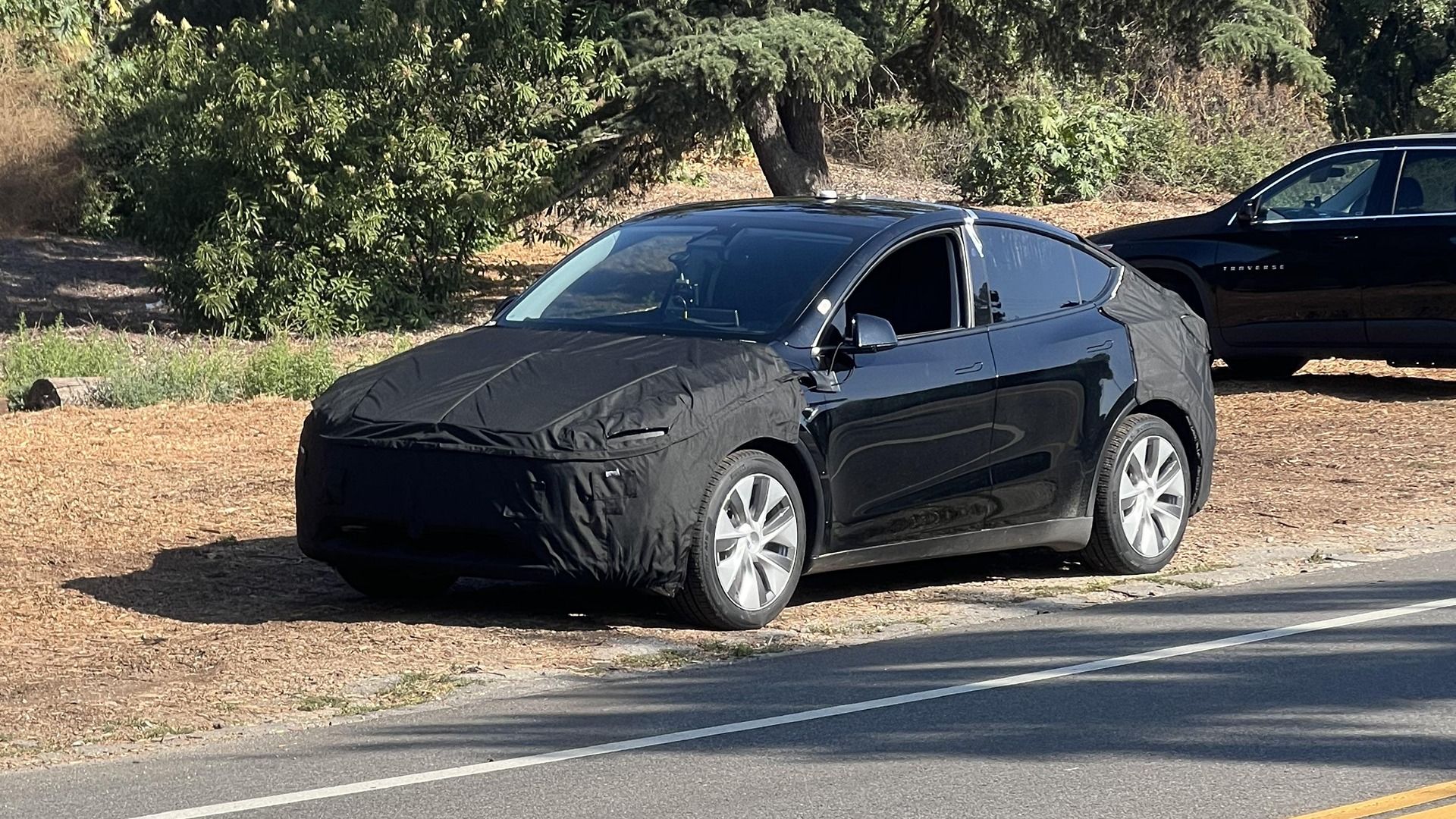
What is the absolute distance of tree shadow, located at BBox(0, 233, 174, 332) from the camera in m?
24.0

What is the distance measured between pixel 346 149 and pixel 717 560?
14.4 m

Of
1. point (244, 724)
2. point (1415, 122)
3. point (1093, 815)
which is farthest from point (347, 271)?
point (1415, 122)

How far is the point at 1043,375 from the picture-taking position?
9328mm

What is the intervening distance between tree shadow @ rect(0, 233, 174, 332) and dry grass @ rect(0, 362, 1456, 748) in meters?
9.23

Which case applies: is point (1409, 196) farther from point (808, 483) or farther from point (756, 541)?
point (756, 541)

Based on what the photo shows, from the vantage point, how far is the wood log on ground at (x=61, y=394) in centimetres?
1570

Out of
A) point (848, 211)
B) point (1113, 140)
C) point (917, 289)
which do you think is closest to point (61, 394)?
point (848, 211)

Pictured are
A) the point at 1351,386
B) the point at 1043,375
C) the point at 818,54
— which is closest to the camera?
the point at 1043,375

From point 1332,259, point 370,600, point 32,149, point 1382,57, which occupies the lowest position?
point 370,600

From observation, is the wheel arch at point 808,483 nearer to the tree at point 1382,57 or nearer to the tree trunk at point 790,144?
the tree trunk at point 790,144

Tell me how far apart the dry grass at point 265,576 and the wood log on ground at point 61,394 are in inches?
23.8

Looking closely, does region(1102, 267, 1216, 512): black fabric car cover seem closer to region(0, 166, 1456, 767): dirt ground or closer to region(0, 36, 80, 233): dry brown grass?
region(0, 166, 1456, 767): dirt ground

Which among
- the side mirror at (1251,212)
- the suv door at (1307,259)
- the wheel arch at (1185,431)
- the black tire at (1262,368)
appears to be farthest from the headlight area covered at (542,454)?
the black tire at (1262,368)

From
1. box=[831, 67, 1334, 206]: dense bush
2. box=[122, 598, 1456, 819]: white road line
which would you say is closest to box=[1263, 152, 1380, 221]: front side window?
box=[122, 598, 1456, 819]: white road line
